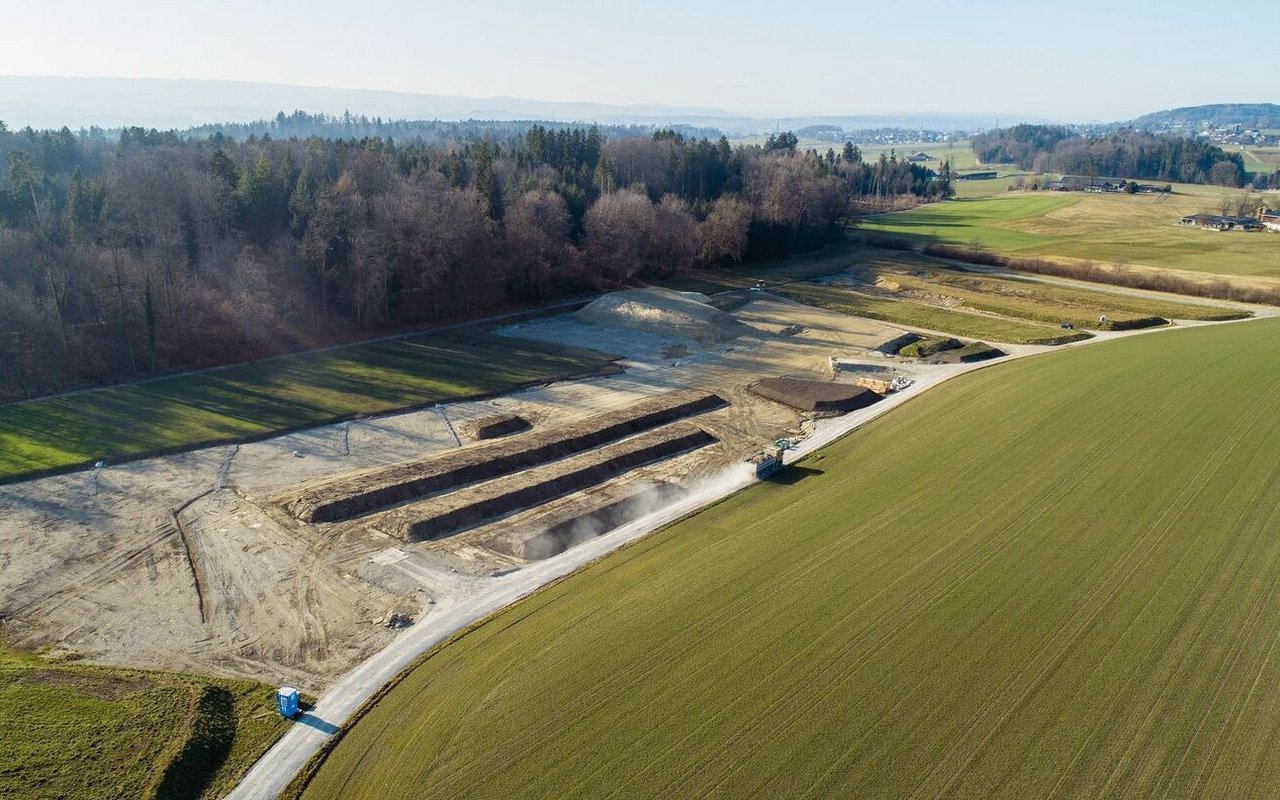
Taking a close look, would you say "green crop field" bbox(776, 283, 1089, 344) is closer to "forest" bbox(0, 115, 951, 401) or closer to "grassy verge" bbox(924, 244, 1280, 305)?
"forest" bbox(0, 115, 951, 401)

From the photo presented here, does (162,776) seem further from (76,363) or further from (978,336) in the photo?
(978,336)

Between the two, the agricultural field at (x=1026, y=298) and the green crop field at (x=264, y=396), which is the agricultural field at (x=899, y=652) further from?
the agricultural field at (x=1026, y=298)

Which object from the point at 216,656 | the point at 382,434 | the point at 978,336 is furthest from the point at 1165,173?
the point at 216,656

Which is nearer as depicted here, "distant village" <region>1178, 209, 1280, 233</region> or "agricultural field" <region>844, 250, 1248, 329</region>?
"agricultural field" <region>844, 250, 1248, 329</region>

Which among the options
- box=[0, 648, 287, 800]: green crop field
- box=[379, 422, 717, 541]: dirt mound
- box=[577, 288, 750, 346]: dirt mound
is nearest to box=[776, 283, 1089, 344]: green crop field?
box=[577, 288, 750, 346]: dirt mound

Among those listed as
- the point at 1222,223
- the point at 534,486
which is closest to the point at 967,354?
the point at 534,486

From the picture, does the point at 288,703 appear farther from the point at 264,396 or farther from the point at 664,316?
the point at 664,316
